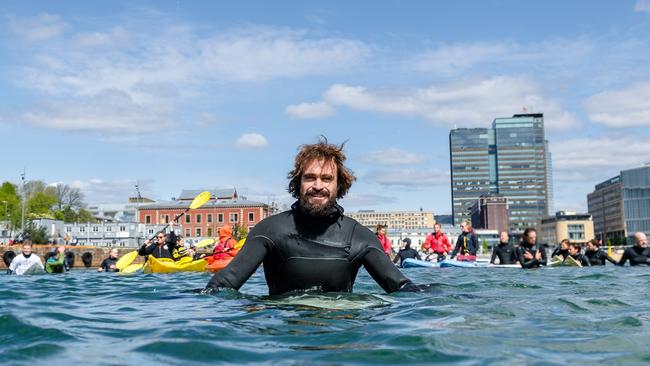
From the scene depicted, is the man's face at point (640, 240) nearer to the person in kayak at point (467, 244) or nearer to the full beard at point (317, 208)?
the person in kayak at point (467, 244)

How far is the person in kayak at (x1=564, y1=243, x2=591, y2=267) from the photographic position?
19.2m

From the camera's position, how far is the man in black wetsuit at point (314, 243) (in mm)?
5383

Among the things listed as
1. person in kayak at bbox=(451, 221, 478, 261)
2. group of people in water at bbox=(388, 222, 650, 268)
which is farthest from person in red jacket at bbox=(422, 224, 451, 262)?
person in kayak at bbox=(451, 221, 478, 261)

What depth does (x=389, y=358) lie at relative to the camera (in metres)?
3.38

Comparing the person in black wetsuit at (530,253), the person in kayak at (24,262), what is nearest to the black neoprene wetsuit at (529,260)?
the person in black wetsuit at (530,253)

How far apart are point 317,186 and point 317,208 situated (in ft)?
0.60

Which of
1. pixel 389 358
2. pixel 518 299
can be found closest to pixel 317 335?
pixel 389 358

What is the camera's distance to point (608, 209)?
166625 millimetres

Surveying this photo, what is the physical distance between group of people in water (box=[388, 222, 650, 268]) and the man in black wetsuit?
37.0 ft

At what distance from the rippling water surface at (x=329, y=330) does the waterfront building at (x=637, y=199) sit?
488 ft

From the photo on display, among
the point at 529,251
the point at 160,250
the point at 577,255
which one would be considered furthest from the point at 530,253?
the point at 160,250

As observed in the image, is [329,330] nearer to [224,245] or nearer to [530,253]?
[224,245]

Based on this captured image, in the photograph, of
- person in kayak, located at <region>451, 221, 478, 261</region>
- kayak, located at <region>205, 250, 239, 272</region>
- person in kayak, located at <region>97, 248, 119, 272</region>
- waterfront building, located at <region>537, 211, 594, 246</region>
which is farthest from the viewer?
waterfront building, located at <region>537, 211, 594, 246</region>

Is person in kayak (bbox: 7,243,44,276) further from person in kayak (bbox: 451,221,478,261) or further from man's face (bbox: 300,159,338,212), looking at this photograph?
man's face (bbox: 300,159,338,212)
